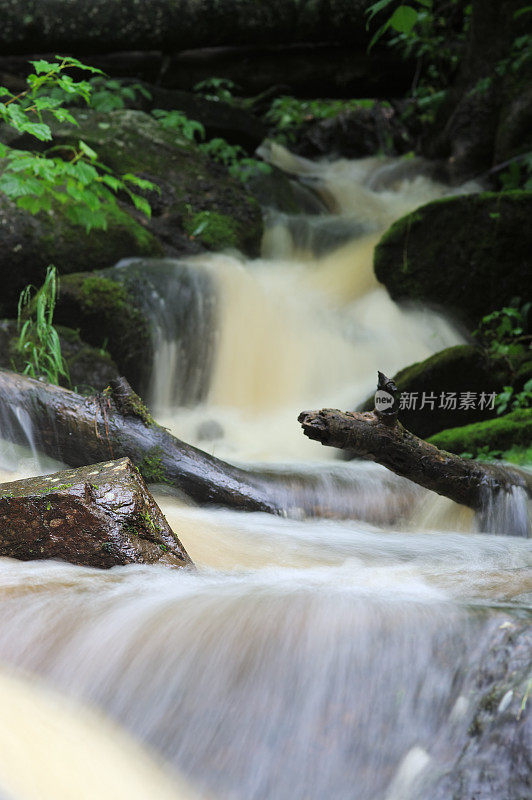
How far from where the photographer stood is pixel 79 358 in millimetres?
5336

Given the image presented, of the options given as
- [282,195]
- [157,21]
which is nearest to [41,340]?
[282,195]

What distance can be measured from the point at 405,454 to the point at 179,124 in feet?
21.6

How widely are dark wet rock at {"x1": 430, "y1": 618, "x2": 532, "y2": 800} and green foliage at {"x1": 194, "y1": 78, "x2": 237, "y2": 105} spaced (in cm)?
860

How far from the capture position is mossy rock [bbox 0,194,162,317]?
5742 millimetres

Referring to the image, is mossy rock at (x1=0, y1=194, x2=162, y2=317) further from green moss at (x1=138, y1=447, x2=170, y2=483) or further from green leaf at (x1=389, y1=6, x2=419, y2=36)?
green leaf at (x1=389, y1=6, x2=419, y2=36)

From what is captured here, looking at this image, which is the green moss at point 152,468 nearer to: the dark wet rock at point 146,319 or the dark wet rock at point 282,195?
the dark wet rock at point 146,319

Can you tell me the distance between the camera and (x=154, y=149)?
25.0 ft

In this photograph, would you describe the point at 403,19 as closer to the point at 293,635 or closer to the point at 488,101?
the point at 293,635

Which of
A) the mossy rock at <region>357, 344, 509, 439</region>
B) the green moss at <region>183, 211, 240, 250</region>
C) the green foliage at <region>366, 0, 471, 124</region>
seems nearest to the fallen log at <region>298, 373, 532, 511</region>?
the mossy rock at <region>357, 344, 509, 439</region>

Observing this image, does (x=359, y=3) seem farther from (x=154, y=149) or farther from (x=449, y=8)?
(x=154, y=149)

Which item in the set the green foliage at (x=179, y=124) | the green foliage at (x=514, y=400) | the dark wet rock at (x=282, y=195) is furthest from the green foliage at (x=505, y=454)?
the green foliage at (x=179, y=124)

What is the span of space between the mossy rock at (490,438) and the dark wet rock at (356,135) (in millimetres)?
7294

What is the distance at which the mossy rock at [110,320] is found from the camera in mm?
5523

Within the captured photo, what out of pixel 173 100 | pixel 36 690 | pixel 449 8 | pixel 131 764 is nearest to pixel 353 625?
pixel 131 764
